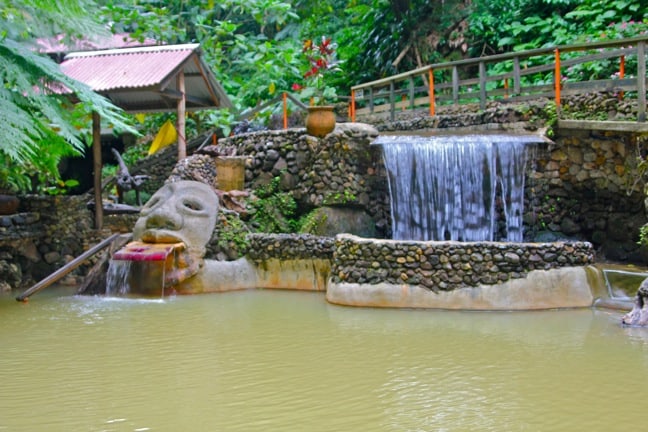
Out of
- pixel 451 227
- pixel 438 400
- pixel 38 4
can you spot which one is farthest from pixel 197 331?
pixel 451 227

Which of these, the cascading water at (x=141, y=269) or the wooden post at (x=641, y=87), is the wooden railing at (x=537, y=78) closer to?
the wooden post at (x=641, y=87)

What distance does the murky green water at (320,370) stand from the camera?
16.9 feet

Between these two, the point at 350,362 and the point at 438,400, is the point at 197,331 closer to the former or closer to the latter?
the point at 350,362

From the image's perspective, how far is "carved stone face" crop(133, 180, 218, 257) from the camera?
36.4ft

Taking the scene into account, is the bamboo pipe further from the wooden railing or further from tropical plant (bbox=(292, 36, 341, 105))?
tropical plant (bbox=(292, 36, 341, 105))

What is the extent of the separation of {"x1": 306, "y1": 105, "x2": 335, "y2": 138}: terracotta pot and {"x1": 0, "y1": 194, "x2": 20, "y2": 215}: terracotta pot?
5.53m

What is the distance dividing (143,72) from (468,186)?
629 cm

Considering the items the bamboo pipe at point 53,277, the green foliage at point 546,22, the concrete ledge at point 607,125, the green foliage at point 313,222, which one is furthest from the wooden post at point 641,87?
the bamboo pipe at point 53,277

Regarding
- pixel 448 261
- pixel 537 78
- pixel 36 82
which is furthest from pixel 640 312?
pixel 537 78

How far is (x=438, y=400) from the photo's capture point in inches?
216

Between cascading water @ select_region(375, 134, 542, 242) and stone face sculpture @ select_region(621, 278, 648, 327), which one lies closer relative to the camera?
stone face sculpture @ select_region(621, 278, 648, 327)

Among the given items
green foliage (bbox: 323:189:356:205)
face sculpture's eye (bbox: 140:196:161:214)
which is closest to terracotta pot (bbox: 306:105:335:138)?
green foliage (bbox: 323:189:356:205)

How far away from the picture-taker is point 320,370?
21.0ft

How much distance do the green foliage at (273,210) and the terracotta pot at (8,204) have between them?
4309 mm
